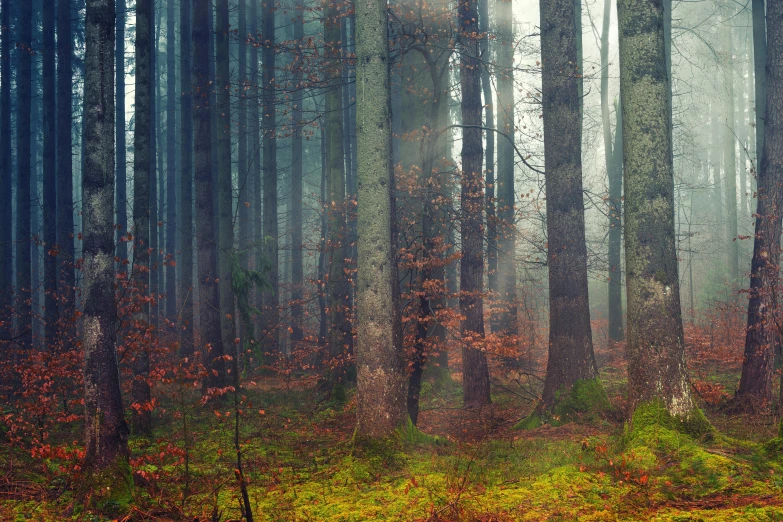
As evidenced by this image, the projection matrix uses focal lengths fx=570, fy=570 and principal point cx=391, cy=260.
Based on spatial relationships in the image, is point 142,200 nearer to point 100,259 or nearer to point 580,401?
point 100,259

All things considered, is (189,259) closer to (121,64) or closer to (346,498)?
(121,64)

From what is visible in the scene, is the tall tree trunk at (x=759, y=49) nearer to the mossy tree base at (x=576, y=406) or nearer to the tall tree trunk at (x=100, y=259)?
the mossy tree base at (x=576, y=406)

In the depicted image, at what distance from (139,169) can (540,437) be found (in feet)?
28.1

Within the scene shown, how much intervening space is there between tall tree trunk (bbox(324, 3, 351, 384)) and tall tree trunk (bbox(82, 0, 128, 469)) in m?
5.98

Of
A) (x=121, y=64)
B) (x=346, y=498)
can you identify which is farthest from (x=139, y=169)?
(x=121, y=64)

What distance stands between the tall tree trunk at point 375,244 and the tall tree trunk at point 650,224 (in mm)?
2832

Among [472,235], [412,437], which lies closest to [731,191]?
[472,235]

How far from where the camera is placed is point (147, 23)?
11391 millimetres

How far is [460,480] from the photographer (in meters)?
5.99

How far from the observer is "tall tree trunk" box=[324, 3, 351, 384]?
12.3 metres

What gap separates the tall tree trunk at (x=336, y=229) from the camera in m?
12.3

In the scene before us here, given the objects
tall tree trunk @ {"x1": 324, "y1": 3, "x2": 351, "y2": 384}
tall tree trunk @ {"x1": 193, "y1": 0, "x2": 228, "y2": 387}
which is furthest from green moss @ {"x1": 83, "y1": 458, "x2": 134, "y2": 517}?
tall tree trunk @ {"x1": 193, "y1": 0, "x2": 228, "y2": 387}

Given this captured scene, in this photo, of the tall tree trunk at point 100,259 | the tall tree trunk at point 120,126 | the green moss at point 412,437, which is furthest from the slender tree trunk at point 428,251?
the tall tree trunk at point 120,126

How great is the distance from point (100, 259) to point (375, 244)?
10.2ft
